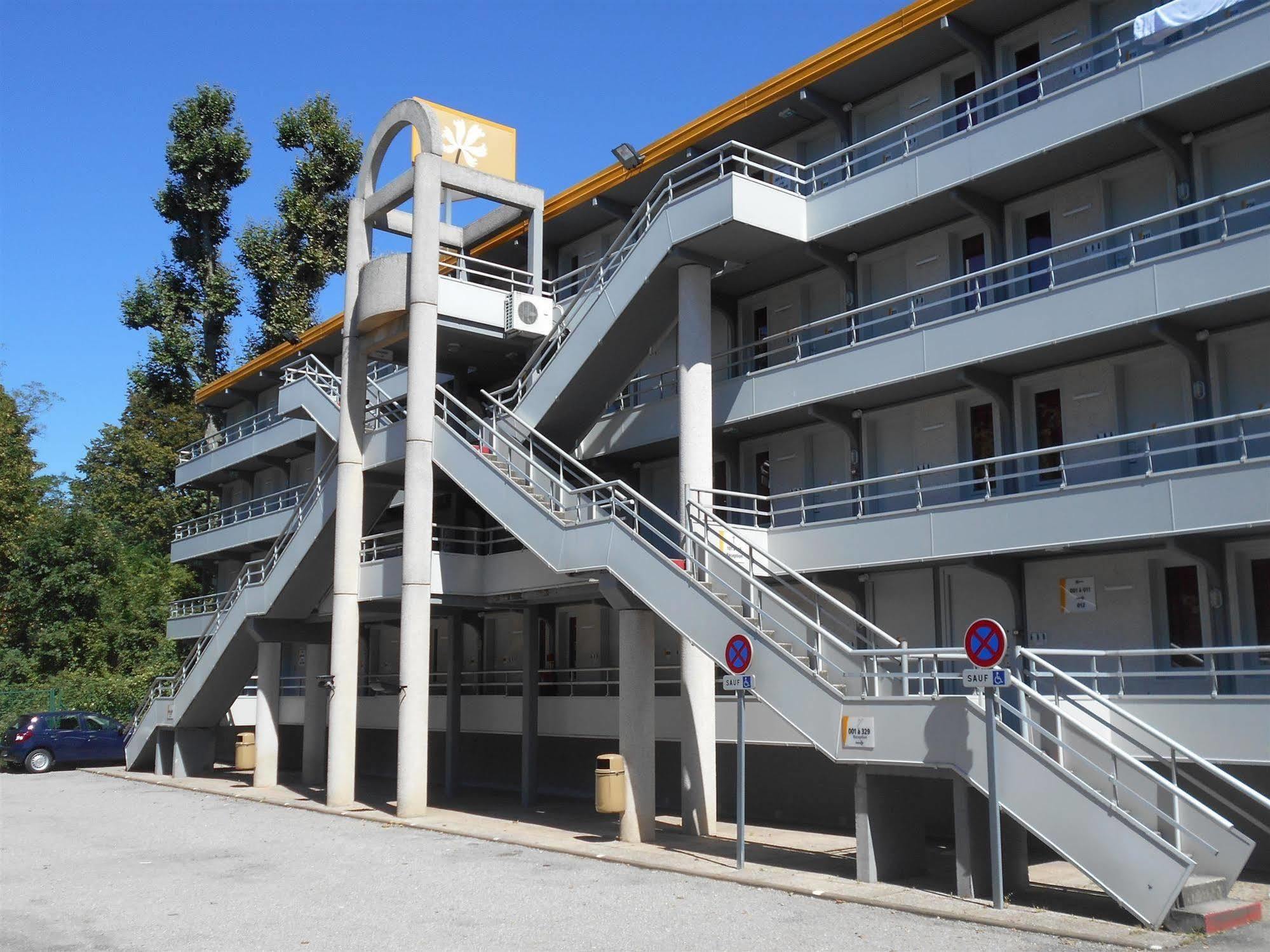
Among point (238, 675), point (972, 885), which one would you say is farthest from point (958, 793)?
point (238, 675)

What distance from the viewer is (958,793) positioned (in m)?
13.1

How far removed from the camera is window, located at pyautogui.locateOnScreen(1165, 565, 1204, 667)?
17.2 m

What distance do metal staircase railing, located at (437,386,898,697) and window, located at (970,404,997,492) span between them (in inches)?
139

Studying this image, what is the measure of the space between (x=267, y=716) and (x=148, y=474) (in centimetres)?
3253

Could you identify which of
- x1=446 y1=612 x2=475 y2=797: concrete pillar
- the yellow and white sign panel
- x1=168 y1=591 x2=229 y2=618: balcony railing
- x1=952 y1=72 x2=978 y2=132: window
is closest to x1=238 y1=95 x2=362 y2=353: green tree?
x1=168 y1=591 x2=229 y2=618: balcony railing

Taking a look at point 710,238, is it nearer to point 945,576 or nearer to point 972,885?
point 945,576

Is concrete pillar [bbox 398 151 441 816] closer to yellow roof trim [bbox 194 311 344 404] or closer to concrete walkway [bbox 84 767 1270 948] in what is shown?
concrete walkway [bbox 84 767 1270 948]

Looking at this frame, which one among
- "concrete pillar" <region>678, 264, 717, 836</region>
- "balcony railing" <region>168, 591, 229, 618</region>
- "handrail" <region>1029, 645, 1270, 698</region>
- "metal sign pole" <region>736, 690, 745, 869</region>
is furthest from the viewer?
"balcony railing" <region>168, 591, 229, 618</region>

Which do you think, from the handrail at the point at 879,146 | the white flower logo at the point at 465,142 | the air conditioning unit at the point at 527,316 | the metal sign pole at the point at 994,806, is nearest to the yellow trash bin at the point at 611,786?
the metal sign pole at the point at 994,806

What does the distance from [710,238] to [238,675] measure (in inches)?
694

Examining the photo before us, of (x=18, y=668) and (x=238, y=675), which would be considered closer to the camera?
(x=238, y=675)

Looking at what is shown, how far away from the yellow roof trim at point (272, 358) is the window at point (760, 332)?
547 inches

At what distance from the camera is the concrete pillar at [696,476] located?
756 inches

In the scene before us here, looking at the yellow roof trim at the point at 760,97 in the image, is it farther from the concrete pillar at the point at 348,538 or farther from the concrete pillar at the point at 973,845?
the concrete pillar at the point at 973,845
